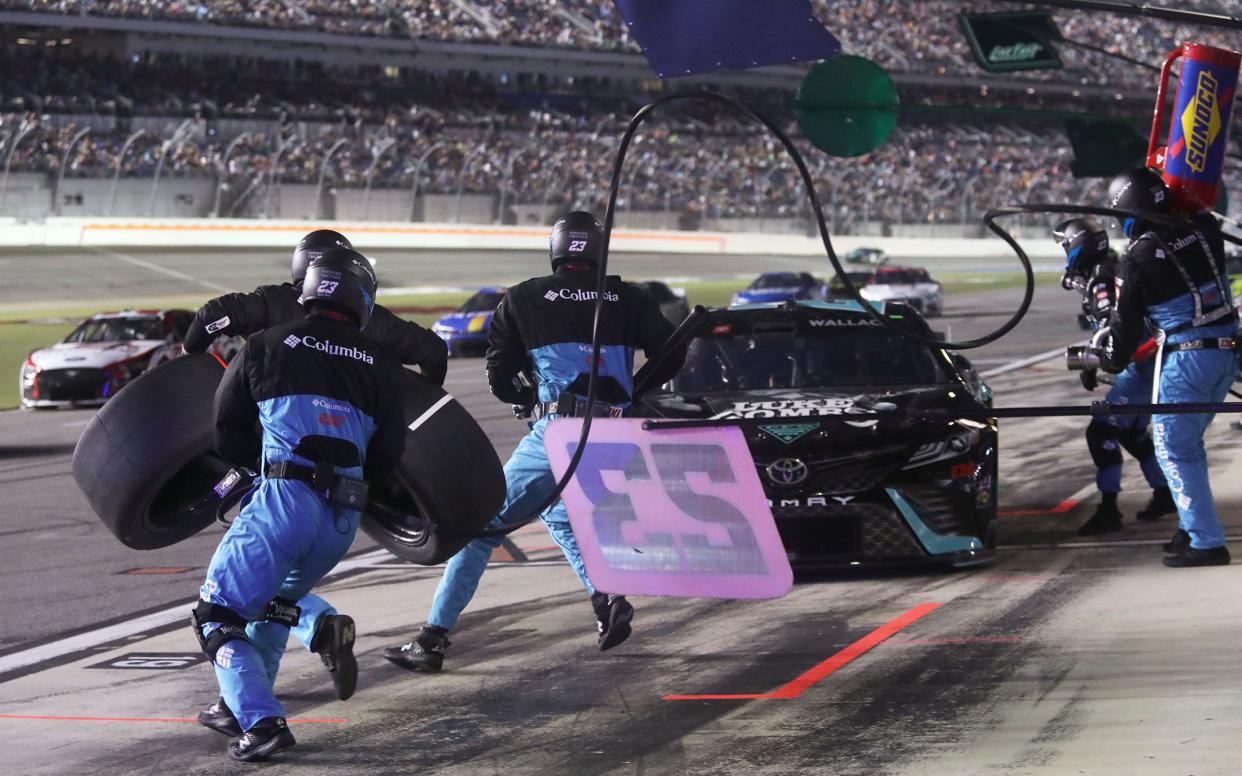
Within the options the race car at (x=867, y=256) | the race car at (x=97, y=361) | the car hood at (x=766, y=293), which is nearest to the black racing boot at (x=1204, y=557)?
the race car at (x=97, y=361)

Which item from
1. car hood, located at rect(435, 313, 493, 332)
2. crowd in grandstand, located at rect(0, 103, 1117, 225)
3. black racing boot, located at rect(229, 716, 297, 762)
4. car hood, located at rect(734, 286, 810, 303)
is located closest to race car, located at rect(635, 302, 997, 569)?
black racing boot, located at rect(229, 716, 297, 762)

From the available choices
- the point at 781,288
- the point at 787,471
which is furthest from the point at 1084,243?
the point at 781,288

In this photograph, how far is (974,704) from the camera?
5.28 metres

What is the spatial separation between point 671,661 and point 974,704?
128 cm

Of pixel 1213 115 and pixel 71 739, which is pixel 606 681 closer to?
pixel 71 739

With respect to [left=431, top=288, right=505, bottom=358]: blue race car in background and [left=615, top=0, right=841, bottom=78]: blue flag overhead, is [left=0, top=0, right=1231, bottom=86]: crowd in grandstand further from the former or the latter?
[left=615, top=0, right=841, bottom=78]: blue flag overhead

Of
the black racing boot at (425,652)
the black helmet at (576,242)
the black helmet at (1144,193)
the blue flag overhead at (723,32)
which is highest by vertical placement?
the blue flag overhead at (723,32)

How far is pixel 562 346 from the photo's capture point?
21.5 ft

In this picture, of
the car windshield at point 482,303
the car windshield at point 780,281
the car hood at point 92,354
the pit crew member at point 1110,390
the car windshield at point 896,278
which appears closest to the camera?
the pit crew member at point 1110,390

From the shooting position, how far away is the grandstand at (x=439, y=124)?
1965 inches

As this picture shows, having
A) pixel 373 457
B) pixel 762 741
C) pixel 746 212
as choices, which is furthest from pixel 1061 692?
pixel 746 212

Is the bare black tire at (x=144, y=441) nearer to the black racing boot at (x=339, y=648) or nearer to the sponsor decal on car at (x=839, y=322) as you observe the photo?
the black racing boot at (x=339, y=648)

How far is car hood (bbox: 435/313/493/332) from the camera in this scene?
2822 cm

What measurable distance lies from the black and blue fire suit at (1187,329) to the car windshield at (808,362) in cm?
120
